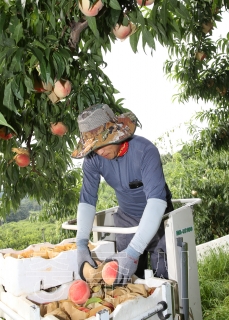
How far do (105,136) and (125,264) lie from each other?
0.45 m

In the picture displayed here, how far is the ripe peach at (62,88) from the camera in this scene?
152 centimetres

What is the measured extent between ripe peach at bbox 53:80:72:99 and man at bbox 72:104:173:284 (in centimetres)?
23

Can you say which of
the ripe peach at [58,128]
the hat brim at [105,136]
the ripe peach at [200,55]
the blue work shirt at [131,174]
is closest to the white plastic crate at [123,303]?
the blue work shirt at [131,174]

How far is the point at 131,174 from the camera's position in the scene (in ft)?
4.76

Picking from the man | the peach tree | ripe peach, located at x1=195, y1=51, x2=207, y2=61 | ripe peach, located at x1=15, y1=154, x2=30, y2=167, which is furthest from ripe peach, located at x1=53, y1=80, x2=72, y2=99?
ripe peach, located at x1=195, y1=51, x2=207, y2=61

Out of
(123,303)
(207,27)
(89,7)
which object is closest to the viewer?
(123,303)

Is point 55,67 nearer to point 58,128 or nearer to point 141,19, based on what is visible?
point 141,19

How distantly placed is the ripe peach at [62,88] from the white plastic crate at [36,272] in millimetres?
666

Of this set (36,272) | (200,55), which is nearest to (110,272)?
(36,272)

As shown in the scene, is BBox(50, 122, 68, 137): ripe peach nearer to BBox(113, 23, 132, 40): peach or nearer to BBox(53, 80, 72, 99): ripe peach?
BBox(53, 80, 72, 99): ripe peach

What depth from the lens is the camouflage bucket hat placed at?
1285 mm

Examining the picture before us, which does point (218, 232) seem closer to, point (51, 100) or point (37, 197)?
point (37, 197)

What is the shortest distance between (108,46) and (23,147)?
0.81 meters

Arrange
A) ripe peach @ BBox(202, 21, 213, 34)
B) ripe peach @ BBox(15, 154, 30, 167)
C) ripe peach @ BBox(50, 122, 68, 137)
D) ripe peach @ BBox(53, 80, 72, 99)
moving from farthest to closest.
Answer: ripe peach @ BBox(202, 21, 213, 34), ripe peach @ BBox(15, 154, 30, 167), ripe peach @ BBox(50, 122, 68, 137), ripe peach @ BBox(53, 80, 72, 99)
